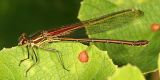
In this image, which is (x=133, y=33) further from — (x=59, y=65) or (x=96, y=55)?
(x=59, y=65)

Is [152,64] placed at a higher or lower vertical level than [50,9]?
lower

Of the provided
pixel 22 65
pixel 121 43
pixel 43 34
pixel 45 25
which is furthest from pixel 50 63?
pixel 45 25

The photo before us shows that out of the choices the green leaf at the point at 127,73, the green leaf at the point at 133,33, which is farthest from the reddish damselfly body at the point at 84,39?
the green leaf at the point at 127,73

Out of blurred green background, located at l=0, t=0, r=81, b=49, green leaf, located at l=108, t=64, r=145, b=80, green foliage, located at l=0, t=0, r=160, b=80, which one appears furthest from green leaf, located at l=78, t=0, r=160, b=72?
blurred green background, located at l=0, t=0, r=81, b=49

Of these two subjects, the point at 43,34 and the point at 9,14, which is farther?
the point at 9,14

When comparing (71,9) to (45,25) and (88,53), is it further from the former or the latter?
(88,53)

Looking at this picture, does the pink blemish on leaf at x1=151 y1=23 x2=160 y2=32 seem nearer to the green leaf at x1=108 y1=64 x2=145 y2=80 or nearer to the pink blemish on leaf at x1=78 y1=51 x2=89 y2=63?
the pink blemish on leaf at x1=78 y1=51 x2=89 y2=63

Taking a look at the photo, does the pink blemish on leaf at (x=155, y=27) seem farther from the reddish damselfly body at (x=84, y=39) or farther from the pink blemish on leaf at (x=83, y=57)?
the pink blemish on leaf at (x=83, y=57)
